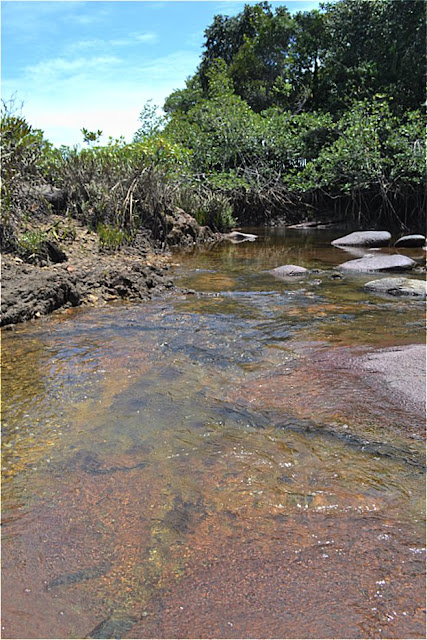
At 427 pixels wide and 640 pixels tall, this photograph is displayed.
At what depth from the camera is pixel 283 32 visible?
28672 mm

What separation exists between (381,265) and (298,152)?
11738 mm

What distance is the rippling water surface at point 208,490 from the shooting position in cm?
184

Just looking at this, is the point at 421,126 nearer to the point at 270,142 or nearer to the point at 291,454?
the point at 270,142

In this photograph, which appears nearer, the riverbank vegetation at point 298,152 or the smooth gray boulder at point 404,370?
the smooth gray boulder at point 404,370

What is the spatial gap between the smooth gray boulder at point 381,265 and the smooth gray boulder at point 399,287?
1.48 meters

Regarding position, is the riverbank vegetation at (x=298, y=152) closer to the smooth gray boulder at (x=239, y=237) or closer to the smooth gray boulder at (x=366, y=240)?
the smooth gray boulder at (x=239, y=237)

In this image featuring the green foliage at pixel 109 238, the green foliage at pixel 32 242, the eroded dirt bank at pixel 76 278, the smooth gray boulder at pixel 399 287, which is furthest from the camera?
the green foliage at pixel 109 238

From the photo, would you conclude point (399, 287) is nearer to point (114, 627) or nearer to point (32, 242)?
point (32, 242)

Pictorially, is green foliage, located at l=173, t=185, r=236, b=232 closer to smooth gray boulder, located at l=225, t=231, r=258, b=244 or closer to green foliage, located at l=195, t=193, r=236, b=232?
green foliage, located at l=195, t=193, r=236, b=232

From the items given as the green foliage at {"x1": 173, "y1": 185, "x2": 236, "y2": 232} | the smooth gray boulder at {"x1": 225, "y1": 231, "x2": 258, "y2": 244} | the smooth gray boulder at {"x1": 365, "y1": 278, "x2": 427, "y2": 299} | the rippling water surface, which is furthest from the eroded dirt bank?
A: the smooth gray boulder at {"x1": 225, "y1": 231, "x2": 258, "y2": 244}

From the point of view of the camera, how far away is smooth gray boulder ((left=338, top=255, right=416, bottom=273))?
9156 mm

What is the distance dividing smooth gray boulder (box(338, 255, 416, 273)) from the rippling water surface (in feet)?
14.1

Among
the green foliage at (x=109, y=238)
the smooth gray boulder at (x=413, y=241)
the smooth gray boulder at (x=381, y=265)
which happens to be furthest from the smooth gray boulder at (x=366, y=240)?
the green foliage at (x=109, y=238)

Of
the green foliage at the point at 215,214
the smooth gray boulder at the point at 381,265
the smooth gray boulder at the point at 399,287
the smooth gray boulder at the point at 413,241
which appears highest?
the green foliage at the point at 215,214
